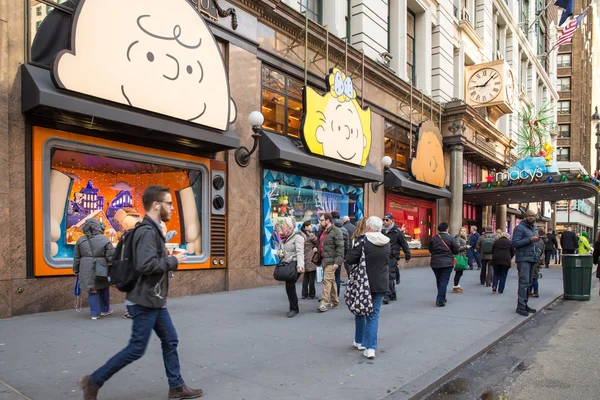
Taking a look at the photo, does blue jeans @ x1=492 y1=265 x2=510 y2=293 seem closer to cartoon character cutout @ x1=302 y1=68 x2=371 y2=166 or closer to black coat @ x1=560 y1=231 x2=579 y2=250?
cartoon character cutout @ x1=302 y1=68 x2=371 y2=166

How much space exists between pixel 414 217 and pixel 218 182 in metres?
11.9

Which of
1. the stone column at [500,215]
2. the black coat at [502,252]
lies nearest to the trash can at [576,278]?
the black coat at [502,252]

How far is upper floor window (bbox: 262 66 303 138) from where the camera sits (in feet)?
40.3

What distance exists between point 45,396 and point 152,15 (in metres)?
7.13

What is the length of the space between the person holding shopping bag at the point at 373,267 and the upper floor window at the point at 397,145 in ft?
42.2

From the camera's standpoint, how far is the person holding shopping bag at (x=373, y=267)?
5363 millimetres

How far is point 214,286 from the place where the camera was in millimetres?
10242

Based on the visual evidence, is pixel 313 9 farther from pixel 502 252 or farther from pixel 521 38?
pixel 521 38

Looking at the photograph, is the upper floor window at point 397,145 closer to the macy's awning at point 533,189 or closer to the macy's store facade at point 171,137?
the macy's store facade at point 171,137

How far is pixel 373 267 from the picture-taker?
5398 millimetres

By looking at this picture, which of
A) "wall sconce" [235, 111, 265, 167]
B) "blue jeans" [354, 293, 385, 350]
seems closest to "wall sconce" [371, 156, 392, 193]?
"wall sconce" [235, 111, 265, 167]

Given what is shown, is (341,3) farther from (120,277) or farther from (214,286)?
(120,277)

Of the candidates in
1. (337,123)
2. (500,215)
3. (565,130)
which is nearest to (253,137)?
(337,123)

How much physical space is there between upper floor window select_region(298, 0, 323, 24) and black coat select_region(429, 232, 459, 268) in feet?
29.4
